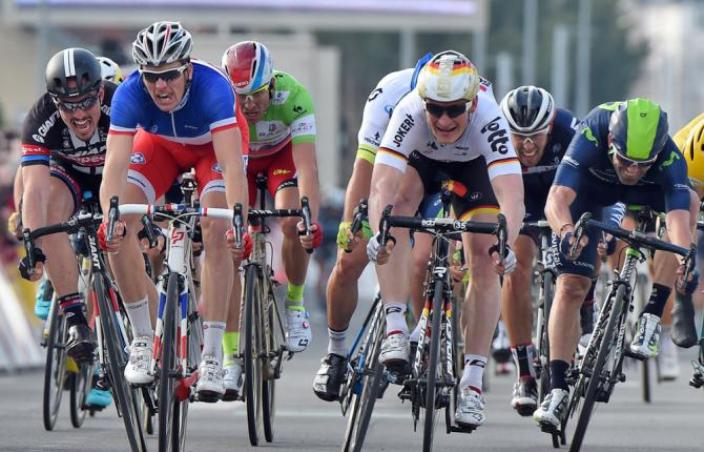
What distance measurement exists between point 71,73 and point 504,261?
283 cm

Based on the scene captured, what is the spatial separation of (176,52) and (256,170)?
2.46 metres

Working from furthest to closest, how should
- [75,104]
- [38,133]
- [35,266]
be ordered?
[38,133] → [75,104] → [35,266]

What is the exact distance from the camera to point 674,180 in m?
11.2

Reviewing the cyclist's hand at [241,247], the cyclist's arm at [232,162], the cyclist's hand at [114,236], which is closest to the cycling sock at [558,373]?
the cyclist's arm at [232,162]

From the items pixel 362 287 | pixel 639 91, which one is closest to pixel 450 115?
pixel 362 287

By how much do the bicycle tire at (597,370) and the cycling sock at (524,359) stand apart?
1801mm

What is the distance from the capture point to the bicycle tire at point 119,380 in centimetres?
996

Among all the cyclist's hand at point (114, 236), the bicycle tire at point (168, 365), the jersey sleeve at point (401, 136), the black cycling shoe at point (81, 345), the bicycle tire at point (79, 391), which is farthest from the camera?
the bicycle tire at point (79, 391)

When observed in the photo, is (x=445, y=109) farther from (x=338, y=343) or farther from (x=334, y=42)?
(x=334, y=42)

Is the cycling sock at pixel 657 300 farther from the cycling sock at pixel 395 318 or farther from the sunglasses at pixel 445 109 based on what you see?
the sunglasses at pixel 445 109

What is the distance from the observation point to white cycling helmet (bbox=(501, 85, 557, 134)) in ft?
41.9

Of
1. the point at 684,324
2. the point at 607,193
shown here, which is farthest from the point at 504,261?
the point at 684,324

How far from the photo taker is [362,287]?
35.6 meters

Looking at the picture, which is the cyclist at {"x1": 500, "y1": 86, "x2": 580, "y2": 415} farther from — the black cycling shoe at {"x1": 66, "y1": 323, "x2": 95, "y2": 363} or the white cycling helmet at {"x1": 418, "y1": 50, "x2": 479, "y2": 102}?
the black cycling shoe at {"x1": 66, "y1": 323, "x2": 95, "y2": 363}
